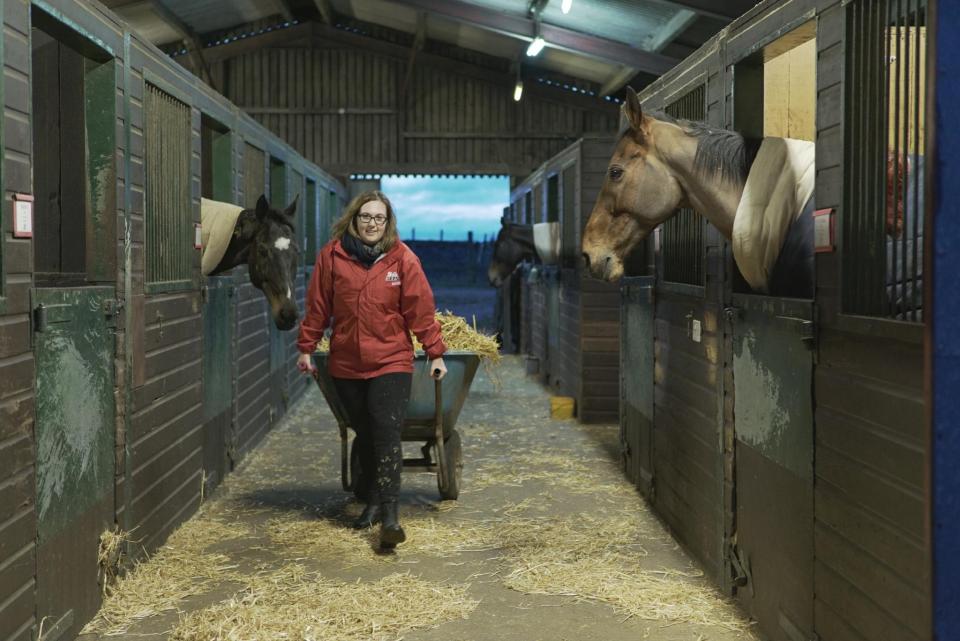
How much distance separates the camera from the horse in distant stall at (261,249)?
5.87 m

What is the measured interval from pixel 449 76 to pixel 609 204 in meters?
13.2

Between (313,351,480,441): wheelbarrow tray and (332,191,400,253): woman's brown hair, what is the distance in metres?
0.69

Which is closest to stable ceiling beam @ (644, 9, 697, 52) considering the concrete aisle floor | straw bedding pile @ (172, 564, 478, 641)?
the concrete aisle floor

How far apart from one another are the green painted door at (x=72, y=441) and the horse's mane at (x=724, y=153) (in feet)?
7.77

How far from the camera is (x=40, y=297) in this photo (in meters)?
3.04

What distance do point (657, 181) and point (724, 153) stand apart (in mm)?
293

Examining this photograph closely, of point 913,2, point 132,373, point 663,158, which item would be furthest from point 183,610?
point 913,2

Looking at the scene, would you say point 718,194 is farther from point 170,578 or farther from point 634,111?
point 170,578

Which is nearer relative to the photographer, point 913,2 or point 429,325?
point 913,2

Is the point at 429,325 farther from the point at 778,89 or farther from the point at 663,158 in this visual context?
the point at 778,89

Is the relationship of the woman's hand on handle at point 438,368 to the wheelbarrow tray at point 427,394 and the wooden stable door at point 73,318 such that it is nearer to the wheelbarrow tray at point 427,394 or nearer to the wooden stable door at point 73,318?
the wheelbarrow tray at point 427,394

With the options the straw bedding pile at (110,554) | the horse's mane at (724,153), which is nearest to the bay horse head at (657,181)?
the horse's mane at (724,153)

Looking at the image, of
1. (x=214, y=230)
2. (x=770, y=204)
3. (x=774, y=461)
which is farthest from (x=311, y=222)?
(x=774, y=461)

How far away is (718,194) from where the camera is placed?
11.9 feet
